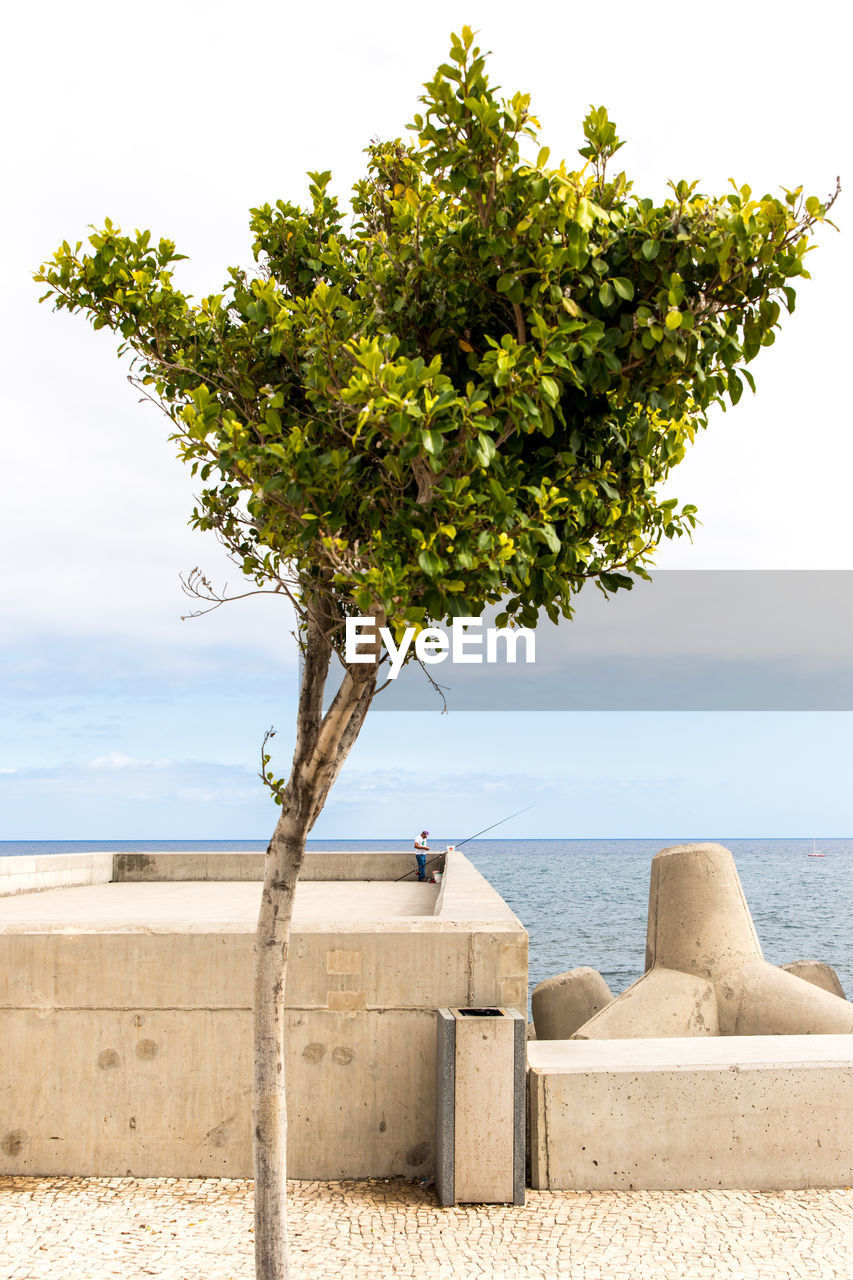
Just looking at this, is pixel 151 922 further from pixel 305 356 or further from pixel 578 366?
pixel 578 366

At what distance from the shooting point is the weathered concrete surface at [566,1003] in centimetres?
1105

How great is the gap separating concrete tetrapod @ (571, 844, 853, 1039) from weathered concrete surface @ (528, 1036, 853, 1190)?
197 cm

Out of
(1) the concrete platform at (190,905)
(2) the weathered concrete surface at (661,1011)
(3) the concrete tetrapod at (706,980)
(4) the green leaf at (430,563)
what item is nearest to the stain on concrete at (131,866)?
(1) the concrete platform at (190,905)

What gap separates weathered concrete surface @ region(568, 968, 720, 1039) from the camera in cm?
891

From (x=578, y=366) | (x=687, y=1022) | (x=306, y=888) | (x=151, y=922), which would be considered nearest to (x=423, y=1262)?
(x=151, y=922)

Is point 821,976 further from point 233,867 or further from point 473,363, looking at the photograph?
point 473,363

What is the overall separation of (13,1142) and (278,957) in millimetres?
3862

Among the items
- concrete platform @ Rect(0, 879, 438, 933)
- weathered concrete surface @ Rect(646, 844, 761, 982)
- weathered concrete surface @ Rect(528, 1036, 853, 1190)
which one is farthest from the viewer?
weathered concrete surface @ Rect(646, 844, 761, 982)

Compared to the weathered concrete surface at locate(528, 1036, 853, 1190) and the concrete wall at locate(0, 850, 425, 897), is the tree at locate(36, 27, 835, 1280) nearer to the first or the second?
the weathered concrete surface at locate(528, 1036, 853, 1190)

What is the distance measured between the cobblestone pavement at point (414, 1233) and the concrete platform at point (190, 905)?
1.71 m

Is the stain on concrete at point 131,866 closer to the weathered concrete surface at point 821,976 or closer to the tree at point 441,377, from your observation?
the weathered concrete surface at point 821,976

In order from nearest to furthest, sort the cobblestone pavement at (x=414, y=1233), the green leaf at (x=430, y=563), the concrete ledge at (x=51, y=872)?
the green leaf at (x=430, y=563)
the cobblestone pavement at (x=414, y=1233)
the concrete ledge at (x=51, y=872)

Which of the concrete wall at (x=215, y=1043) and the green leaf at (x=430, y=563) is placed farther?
the concrete wall at (x=215, y=1043)

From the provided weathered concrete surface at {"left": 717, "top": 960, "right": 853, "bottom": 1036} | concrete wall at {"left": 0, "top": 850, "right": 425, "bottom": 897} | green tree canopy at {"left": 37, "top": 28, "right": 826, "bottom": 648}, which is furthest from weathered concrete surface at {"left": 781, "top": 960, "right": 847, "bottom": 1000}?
green tree canopy at {"left": 37, "top": 28, "right": 826, "bottom": 648}
